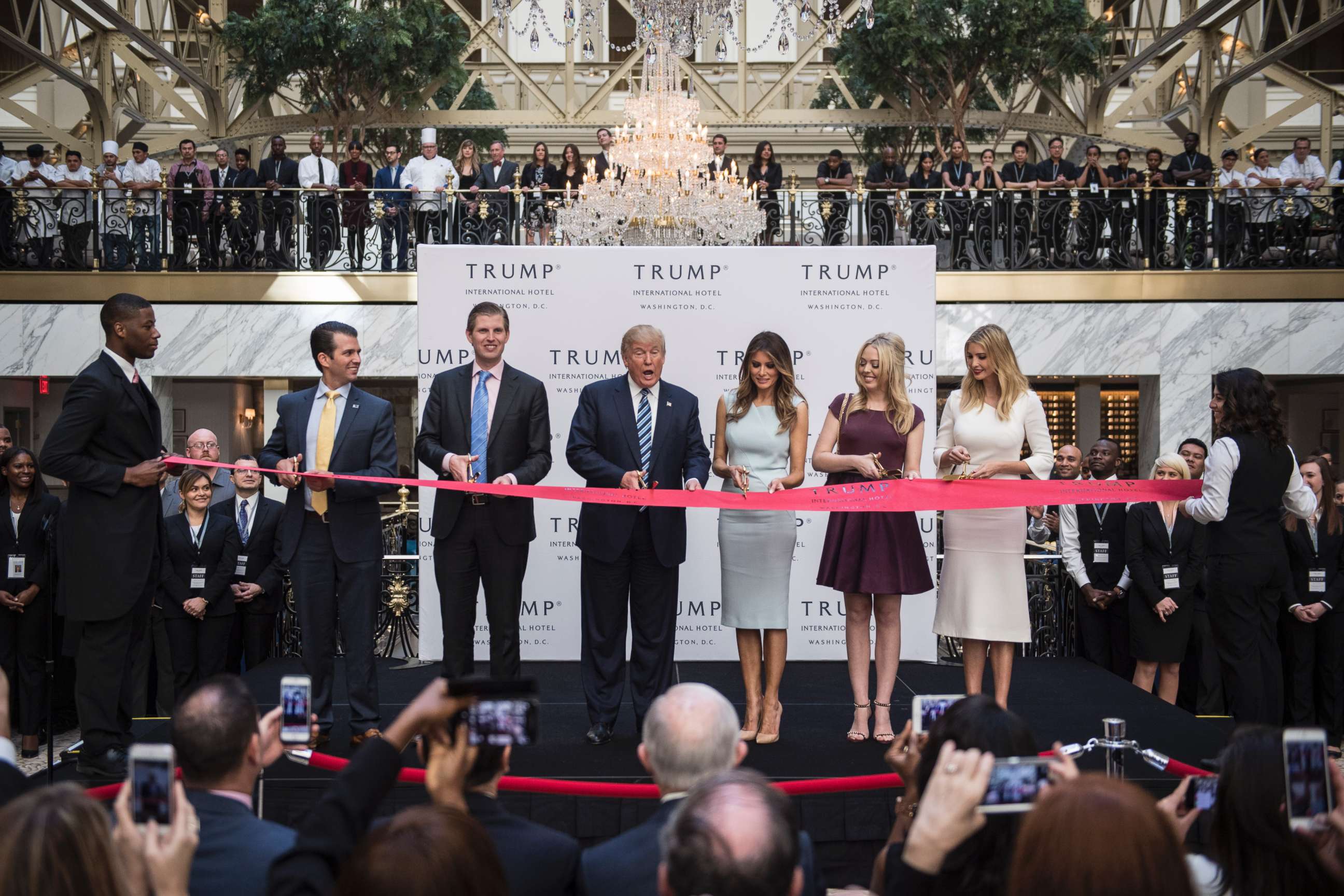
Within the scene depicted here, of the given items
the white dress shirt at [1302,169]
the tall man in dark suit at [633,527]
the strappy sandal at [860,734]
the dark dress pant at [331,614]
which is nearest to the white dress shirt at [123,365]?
the dark dress pant at [331,614]

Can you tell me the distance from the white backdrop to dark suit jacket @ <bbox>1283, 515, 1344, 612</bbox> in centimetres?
190

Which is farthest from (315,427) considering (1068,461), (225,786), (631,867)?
(1068,461)

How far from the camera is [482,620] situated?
657cm

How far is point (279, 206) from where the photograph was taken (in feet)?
39.9

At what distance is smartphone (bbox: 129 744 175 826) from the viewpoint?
6.28 ft

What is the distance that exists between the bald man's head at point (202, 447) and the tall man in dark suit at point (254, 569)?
30 centimetres

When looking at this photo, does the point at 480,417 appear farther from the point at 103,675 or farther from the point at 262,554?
the point at 262,554

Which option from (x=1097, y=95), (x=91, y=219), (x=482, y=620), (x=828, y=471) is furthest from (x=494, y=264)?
(x=1097, y=95)

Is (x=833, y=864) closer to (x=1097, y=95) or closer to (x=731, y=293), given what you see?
(x=731, y=293)

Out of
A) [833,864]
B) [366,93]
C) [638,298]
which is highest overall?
Result: [366,93]

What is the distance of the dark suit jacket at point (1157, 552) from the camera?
618cm

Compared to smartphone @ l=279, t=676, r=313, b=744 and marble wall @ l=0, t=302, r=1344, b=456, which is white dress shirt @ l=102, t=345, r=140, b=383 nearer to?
smartphone @ l=279, t=676, r=313, b=744

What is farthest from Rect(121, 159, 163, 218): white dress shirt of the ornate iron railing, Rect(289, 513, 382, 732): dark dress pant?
Rect(289, 513, 382, 732): dark dress pant

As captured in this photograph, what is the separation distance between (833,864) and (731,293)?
3.22m
